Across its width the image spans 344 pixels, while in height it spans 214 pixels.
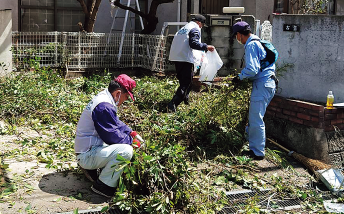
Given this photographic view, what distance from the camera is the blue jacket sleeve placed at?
375 inches

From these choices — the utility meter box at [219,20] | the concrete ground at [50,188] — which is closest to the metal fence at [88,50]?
the utility meter box at [219,20]

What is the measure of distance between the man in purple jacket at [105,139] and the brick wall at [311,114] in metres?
3.28

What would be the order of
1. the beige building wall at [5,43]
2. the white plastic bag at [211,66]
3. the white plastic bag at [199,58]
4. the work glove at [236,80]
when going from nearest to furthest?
the work glove at [236,80], the white plastic bag at [211,66], the white plastic bag at [199,58], the beige building wall at [5,43]

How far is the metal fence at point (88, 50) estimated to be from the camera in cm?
1239

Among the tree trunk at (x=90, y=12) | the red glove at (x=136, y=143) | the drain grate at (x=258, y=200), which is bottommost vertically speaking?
the drain grate at (x=258, y=200)

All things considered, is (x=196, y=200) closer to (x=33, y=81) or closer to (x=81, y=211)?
(x=81, y=211)

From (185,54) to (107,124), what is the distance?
4003 mm

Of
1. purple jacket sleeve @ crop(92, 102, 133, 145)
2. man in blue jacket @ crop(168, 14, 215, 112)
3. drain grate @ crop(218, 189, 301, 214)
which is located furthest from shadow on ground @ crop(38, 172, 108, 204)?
man in blue jacket @ crop(168, 14, 215, 112)

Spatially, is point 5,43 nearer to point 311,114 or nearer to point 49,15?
point 49,15

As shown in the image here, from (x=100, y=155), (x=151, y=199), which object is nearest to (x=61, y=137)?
(x=100, y=155)

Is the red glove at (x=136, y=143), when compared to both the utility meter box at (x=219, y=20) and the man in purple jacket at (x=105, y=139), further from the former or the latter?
the utility meter box at (x=219, y=20)

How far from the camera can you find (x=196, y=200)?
600cm

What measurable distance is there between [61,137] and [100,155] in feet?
8.34

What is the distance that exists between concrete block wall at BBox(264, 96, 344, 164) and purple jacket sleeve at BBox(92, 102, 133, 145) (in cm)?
347
